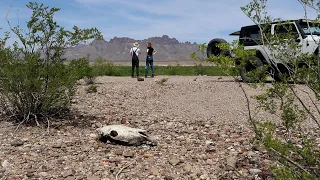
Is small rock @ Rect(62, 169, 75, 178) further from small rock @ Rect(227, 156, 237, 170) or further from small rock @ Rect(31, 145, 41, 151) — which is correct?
small rock @ Rect(227, 156, 237, 170)

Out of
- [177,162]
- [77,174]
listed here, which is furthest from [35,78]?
[177,162]

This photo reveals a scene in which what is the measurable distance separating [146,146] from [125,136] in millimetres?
327

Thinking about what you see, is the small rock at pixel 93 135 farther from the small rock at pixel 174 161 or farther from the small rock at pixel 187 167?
the small rock at pixel 187 167

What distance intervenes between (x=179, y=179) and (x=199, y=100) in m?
→ 4.87

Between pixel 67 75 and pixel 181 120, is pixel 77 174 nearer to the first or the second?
pixel 67 75

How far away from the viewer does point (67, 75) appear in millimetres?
7066

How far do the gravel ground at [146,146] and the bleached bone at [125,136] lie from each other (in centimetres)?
11

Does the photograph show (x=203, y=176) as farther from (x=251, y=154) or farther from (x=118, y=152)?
(x=118, y=152)

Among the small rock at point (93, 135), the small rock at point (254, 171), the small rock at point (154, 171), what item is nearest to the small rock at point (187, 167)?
the small rock at point (154, 171)

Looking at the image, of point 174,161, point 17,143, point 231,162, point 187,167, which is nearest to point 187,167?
point 187,167

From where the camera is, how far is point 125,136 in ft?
19.5

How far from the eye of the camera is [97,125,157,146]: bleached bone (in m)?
5.92

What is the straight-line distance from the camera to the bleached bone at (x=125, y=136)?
592 centimetres

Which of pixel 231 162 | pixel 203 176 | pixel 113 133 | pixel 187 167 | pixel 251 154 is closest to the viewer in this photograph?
pixel 203 176
